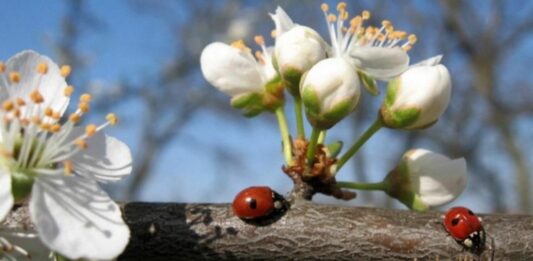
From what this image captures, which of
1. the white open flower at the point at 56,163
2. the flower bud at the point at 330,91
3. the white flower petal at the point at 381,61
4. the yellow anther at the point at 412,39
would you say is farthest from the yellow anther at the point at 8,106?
the yellow anther at the point at 412,39

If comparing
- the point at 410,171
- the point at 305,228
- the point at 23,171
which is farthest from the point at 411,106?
the point at 23,171

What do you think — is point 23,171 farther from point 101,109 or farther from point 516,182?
point 516,182

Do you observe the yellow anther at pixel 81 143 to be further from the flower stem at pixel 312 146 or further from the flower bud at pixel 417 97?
Answer: the flower bud at pixel 417 97

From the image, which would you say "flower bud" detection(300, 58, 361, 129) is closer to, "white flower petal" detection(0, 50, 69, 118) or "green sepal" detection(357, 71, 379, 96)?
"green sepal" detection(357, 71, 379, 96)

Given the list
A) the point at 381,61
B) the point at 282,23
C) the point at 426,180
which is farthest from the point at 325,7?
the point at 426,180

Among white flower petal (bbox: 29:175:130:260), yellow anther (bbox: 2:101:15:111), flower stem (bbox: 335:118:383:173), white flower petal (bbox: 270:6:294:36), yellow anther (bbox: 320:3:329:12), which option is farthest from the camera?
yellow anther (bbox: 320:3:329:12)

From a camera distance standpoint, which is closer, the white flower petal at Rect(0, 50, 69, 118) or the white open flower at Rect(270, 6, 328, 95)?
the white flower petal at Rect(0, 50, 69, 118)

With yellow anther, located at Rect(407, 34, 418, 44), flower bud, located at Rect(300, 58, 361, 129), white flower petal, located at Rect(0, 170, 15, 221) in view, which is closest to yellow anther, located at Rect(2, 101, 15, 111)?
white flower petal, located at Rect(0, 170, 15, 221)
